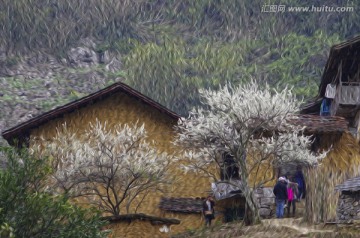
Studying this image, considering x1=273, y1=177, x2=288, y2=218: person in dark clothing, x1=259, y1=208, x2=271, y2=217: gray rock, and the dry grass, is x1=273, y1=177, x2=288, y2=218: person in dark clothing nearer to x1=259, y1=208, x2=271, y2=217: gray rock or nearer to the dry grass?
the dry grass

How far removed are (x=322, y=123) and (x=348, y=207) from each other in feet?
26.7

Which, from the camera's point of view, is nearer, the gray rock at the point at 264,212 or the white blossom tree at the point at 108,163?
the white blossom tree at the point at 108,163

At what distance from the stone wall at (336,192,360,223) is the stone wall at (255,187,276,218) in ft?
35.0

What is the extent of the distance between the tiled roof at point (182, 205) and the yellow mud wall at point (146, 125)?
29 centimetres

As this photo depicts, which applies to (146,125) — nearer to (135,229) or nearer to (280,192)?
(280,192)

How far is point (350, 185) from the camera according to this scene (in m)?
21.7

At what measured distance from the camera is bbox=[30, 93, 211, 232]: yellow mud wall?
3434 centimetres

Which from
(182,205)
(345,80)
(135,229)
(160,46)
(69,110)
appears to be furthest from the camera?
(160,46)

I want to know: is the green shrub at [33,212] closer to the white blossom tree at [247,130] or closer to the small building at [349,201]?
the small building at [349,201]

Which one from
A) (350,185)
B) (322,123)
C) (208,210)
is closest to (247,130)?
(322,123)

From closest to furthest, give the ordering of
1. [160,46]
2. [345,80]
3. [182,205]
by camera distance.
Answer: [345,80]
[182,205]
[160,46]

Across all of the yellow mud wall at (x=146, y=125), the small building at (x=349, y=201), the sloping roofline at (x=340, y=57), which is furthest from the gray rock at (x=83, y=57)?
the small building at (x=349, y=201)

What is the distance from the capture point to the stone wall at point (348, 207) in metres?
21.5

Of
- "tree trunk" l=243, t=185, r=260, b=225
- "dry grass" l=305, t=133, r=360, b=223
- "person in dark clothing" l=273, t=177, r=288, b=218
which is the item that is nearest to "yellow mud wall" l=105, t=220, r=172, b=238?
"tree trunk" l=243, t=185, r=260, b=225
